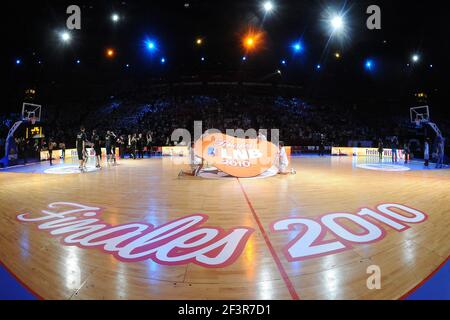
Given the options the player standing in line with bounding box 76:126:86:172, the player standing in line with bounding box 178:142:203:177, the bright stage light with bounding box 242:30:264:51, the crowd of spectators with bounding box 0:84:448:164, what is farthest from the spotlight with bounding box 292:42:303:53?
the player standing in line with bounding box 76:126:86:172

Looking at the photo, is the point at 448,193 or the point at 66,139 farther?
the point at 66,139

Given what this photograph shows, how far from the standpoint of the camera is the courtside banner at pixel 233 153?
9594 millimetres

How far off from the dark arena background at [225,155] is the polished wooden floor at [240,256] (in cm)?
3

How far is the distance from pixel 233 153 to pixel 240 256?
6.55 metres

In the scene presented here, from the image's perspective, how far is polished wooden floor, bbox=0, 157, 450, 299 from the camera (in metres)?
2.58

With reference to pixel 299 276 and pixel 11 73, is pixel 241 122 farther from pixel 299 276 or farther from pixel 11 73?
pixel 299 276

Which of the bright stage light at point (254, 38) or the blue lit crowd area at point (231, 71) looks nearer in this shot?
the blue lit crowd area at point (231, 71)

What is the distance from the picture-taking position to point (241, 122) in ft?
87.7

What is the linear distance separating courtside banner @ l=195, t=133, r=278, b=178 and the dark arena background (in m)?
0.06

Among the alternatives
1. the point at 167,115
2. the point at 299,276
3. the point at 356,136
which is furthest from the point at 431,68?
the point at 299,276

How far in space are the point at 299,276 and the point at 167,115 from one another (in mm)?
25584

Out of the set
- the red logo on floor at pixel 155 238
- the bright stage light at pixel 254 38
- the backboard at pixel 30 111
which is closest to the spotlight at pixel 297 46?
the bright stage light at pixel 254 38

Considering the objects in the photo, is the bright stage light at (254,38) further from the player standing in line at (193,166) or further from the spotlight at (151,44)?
the player standing in line at (193,166)

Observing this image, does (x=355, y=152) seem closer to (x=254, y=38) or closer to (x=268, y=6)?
(x=254, y=38)
